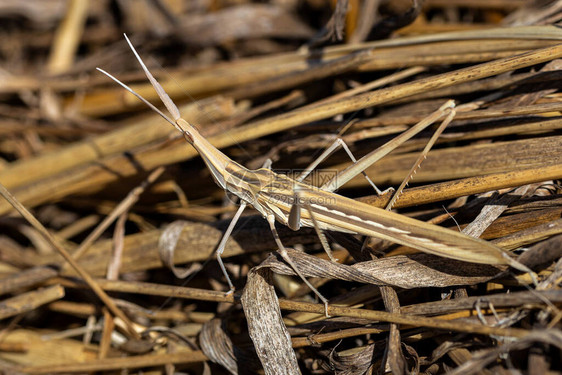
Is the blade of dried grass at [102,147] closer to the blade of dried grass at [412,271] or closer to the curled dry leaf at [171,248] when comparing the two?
the curled dry leaf at [171,248]

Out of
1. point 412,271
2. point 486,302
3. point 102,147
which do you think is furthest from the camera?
point 102,147

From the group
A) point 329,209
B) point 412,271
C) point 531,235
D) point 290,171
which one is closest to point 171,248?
point 290,171

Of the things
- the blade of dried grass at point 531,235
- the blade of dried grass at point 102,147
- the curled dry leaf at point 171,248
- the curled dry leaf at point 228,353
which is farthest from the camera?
the blade of dried grass at point 102,147

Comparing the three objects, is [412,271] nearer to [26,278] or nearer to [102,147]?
[26,278]

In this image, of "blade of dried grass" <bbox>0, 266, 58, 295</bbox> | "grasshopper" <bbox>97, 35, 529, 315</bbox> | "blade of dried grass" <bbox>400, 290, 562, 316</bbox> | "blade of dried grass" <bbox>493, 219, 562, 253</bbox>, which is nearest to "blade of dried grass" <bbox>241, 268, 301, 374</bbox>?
"grasshopper" <bbox>97, 35, 529, 315</bbox>

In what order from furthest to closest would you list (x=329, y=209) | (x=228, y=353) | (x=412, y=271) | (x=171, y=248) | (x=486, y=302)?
(x=171, y=248), (x=228, y=353), (x=329, y=209), (x=412, y=271), (x=486, y=302)

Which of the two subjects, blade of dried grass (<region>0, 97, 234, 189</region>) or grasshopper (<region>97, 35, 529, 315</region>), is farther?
blade of dried grass (<region>0, 97, 234, 189</region>)

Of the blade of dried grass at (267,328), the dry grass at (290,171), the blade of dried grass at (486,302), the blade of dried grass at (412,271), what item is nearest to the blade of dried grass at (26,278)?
the dry grass at (290,171)

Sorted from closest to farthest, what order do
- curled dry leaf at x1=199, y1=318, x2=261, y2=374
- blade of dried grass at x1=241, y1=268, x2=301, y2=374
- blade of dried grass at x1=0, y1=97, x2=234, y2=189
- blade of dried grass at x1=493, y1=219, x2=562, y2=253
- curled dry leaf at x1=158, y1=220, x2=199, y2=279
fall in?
blade of dried grass at x1=493, y1=219, x2=562, y2=253, blade of dried grass at x1=241, y1=268, x2=301, y2=374, curled dry leaf at x1=199, y1=318, x2=261, y2=374, curled dry leaf at x1=158, y1=220, x2=199, y2=279, blade of dried grass at x1=0, y1=97, x2=234, y2=189

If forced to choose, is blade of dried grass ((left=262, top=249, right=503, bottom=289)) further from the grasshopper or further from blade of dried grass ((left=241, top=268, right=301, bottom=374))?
→ blade of dried grass ((left=241, top=268, right=301, bottom=374))
